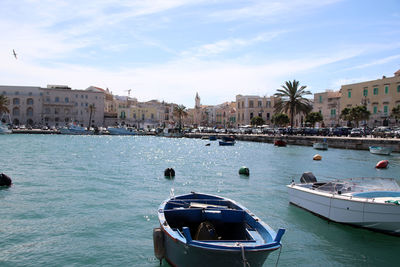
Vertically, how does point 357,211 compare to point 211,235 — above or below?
below

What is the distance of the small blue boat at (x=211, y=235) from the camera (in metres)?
7.76

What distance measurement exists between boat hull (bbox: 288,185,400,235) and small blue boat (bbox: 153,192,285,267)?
4851 mm

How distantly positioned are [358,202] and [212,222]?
592cm

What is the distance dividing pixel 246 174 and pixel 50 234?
1724 cm

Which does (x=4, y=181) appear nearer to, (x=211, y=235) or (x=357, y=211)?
(x=211, y=235)

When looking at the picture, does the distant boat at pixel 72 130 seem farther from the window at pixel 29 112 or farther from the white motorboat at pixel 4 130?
the window at pixel 29 112

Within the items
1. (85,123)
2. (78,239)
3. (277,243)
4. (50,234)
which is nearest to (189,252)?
(277,243)

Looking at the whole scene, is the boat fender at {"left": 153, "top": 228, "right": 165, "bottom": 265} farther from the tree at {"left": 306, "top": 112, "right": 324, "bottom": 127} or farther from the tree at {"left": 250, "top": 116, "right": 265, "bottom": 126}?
the tree at {"left": 250, "top": 116, "right": 265, "bottom": 126}

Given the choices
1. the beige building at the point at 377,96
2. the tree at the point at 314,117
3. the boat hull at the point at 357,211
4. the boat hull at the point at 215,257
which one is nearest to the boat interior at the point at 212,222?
the boat hull at the point at 215,257

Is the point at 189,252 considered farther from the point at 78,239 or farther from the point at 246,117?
the point at 246,117

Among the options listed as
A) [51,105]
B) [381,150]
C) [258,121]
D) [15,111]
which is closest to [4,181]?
[381,150]

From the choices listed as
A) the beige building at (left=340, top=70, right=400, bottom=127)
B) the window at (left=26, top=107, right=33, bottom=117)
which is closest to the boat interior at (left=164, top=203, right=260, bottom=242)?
the beige building at (left=340, top=70, right=400, bottom=127)

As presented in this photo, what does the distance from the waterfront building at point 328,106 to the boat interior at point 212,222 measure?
258ft

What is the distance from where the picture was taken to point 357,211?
1280 cm
